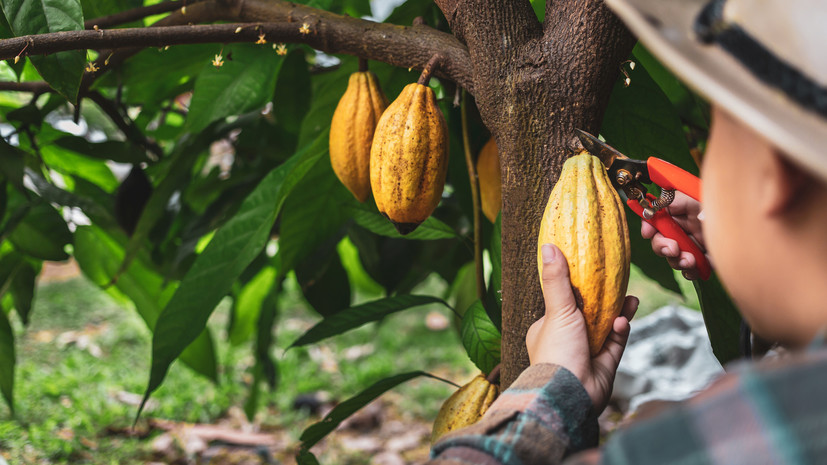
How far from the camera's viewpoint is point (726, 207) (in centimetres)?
48

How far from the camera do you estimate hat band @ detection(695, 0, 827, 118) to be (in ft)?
1.28

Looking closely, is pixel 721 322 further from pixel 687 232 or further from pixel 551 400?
pixel 551 400

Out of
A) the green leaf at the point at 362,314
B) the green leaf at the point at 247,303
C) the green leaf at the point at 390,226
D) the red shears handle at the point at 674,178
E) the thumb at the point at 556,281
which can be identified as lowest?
the green leaf at the point at 247,303

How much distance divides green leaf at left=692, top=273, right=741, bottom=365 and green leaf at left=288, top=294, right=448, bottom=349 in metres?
0.34

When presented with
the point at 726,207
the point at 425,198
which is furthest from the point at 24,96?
the point at 726,207

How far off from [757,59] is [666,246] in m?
0.36

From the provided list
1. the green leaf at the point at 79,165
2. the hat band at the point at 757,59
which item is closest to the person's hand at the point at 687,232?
the hat band at the point at 757,59

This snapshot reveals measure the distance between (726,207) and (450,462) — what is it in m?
0.28

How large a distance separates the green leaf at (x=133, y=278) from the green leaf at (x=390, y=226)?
0.49m

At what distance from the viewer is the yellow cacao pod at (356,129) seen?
31.1 inches

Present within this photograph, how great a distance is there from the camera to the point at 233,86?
98cm

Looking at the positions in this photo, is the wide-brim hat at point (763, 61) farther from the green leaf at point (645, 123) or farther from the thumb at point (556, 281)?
the green leaf at point (645, 123)

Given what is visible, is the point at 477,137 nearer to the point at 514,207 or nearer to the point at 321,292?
the point at 514,207

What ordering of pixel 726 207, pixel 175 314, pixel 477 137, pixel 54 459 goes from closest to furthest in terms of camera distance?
1. pixel 726 207
2. pixel 175 314
3. pixel 477 137
4. pixel 54 459
